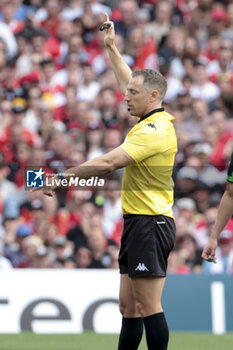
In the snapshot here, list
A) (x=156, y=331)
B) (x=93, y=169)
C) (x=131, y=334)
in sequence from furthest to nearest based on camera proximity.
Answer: (x=131, y=334) < (x=156, y=331) < (x=93, y=169)

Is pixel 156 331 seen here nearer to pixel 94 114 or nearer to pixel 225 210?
pixel 225 210

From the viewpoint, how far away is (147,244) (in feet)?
18.0

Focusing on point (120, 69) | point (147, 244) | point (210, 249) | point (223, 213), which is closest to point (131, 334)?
point (147, 244)

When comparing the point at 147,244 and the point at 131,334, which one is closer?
the point at 147,244

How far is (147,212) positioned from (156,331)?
739 mm

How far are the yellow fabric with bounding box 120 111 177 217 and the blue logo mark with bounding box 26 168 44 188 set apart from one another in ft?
1.87

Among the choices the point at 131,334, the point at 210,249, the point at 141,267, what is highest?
the point at 210,249

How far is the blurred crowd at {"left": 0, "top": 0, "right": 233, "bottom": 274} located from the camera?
9734 millimetres

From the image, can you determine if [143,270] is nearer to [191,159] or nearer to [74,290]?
[74,290]


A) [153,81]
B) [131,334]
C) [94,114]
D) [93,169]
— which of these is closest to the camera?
[93,169]

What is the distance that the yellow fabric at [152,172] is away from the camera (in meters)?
5.38

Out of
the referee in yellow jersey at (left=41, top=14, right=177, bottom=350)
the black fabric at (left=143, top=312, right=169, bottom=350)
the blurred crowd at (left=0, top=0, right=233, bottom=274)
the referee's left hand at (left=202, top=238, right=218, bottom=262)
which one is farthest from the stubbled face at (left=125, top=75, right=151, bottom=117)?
the blurred crowd at (left=0, top=0, right=233, bottom=274)

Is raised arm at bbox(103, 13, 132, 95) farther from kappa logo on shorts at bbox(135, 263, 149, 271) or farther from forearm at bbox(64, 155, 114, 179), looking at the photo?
kappa logo on shorts at bbox(135, 263, 149, 271)

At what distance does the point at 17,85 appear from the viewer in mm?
12289
